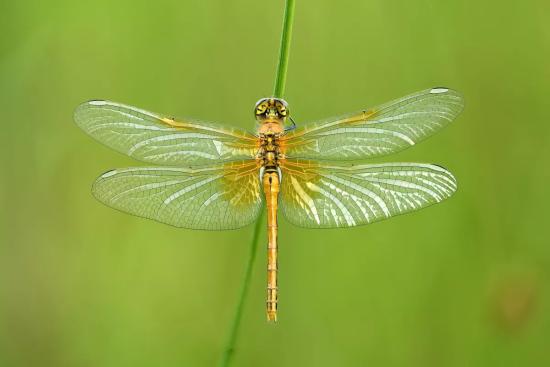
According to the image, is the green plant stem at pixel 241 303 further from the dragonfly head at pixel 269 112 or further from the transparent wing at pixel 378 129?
the transparent wing at pixel 378 129

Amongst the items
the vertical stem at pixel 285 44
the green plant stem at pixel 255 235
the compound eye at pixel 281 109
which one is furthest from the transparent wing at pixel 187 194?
the vertical stem at pixel 285 44

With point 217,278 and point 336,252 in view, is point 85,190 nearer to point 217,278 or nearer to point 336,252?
point 217,278

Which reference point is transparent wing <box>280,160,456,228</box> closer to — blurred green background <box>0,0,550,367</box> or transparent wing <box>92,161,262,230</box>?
transparent wing <box>92,161,262,230</box>

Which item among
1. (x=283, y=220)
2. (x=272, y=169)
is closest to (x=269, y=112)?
(x=272, y=169)

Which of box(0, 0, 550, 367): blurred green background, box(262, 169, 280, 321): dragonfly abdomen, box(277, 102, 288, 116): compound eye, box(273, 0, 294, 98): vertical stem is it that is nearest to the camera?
box(273, 0, 294, 98): vertical stem

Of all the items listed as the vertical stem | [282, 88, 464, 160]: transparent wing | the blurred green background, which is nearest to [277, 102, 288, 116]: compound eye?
[282, 88, 464, 160]: transparent wing

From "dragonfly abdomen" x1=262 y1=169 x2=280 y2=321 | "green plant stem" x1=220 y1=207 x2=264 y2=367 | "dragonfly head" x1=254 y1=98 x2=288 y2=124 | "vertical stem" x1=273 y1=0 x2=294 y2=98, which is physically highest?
"dragonfly head" x1=254 y1=98 x2=288 y2=124
